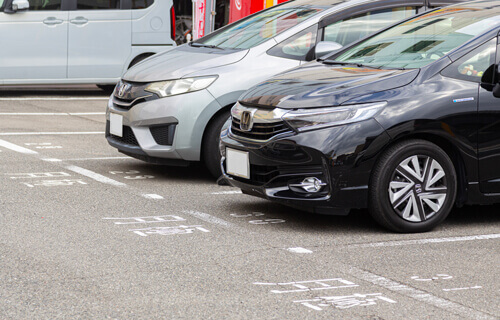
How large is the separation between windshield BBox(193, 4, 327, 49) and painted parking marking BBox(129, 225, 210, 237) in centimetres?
247

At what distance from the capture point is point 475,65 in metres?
6.38

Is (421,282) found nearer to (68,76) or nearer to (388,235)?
(388,235)

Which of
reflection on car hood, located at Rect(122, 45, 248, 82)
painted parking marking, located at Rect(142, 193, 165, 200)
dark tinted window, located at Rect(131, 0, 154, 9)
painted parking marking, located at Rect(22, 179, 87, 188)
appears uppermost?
reflection on car hood, located at Rect(122, 45, 248, 82)

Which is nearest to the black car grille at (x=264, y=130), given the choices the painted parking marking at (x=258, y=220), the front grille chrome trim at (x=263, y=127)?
the front grille chrome trim at (x=263, y=127)

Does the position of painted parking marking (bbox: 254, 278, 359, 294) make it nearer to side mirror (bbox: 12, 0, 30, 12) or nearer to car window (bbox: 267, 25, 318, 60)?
car window (bbox: 267, 25, 318, 60)

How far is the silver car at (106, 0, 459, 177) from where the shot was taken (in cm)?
779

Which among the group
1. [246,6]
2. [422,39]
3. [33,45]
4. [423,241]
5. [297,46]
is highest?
[422,39]

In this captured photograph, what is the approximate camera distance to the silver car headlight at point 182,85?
779cm

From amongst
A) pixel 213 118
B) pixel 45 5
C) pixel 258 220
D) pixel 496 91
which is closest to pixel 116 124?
pixel 213 118

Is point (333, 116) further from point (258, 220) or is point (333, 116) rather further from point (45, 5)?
point (45, 5)

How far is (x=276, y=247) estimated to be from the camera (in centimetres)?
575

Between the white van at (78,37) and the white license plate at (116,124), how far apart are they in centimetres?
659

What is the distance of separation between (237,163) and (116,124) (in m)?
2.09

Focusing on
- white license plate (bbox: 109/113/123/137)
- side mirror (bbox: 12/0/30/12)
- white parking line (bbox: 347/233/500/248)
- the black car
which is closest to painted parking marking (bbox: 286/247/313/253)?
white parking line (bbox: 347/233/500/248)
